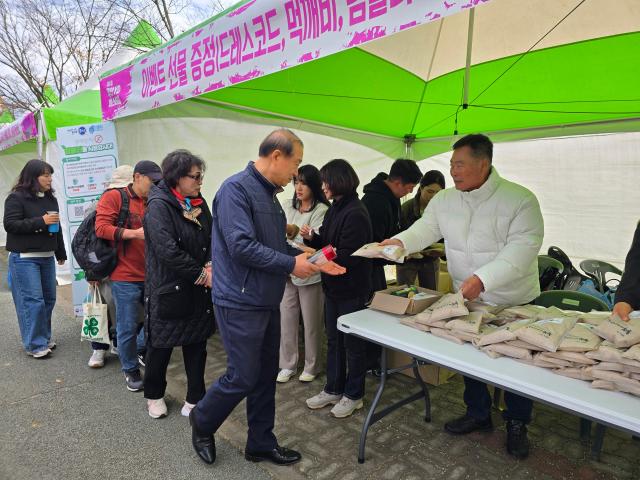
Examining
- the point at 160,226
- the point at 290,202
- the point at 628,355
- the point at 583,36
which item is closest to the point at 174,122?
the point at 290,202

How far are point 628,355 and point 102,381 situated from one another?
3.56 m

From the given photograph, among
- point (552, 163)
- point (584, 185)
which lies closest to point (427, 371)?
point (584, 185)

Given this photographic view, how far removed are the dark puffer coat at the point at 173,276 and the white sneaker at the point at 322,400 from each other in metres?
0.91

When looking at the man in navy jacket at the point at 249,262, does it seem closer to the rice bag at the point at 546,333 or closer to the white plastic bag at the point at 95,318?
the rice bag at the point at 546,333

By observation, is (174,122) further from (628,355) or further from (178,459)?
(628,355)

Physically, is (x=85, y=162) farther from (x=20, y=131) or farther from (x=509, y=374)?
(x=509, y=374)

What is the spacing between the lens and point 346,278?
273cm

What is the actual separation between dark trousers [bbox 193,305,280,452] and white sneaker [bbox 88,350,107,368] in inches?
74.5

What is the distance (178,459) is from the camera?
2.38 meters

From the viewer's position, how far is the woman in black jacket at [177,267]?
2.46 m

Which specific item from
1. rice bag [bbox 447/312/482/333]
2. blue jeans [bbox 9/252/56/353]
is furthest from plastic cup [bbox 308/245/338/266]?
blue jeans [bbox 9/252/56/353]

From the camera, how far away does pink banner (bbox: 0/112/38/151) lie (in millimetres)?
5152

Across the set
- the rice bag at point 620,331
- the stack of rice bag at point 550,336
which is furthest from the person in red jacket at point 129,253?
the rice bag at point 620,331

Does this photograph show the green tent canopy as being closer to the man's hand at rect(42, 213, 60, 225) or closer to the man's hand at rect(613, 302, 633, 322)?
the man's hand at rect(42, 213, 60, 225)
